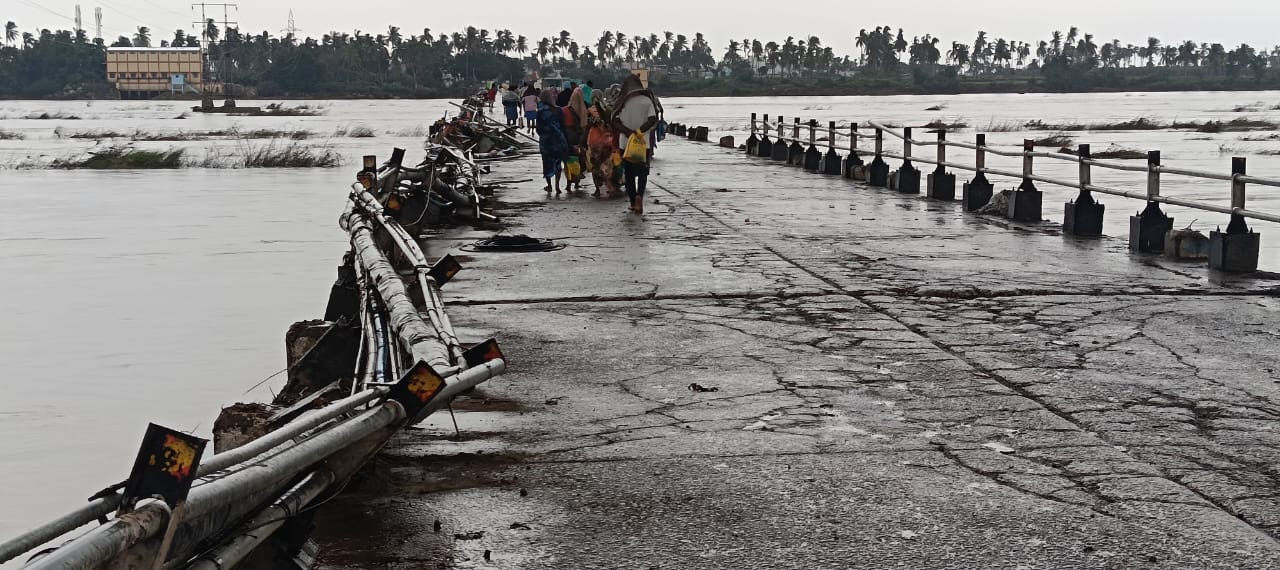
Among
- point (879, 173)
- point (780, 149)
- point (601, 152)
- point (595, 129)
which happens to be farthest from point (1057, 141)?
point (595, 129)

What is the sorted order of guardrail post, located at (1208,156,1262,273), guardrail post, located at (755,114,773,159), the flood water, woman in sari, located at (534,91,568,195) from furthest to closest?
1. guardrail post, located at (755,114,773,159)
2. woman in sari, located at (534,91,568,195)
3. guardrail post, located at (1208,156,1262,273)
4. the flood water

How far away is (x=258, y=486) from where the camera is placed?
157 inches

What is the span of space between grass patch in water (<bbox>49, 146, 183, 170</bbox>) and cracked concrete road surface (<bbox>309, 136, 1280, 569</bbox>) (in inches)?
1269

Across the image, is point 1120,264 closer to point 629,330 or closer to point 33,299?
point 629,330

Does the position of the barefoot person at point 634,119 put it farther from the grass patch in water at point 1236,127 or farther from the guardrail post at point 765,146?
the grass patch in water at point 1236,127

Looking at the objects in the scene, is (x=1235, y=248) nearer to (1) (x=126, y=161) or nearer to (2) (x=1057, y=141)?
(1) (x=126, y=161)

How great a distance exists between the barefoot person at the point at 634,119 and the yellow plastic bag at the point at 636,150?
0.07 feet

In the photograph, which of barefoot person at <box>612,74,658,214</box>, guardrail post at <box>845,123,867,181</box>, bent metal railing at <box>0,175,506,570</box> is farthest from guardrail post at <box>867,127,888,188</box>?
bent metal railing at <box>0,175,506,570</box>

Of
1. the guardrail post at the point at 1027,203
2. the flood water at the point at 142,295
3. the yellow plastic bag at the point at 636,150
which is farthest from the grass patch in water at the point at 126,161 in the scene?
the guardrail post at the point at 1027,203

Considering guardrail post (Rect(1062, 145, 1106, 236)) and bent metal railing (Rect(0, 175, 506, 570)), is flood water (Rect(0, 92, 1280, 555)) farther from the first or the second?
bent metal railing (Rect(0, 175, 506, 570))

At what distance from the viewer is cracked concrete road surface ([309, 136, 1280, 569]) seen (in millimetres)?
4773

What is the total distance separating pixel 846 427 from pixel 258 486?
119 inches

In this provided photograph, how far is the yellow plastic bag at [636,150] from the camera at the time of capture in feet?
58.5

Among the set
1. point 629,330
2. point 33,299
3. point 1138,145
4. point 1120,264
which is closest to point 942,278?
point 1120,264
